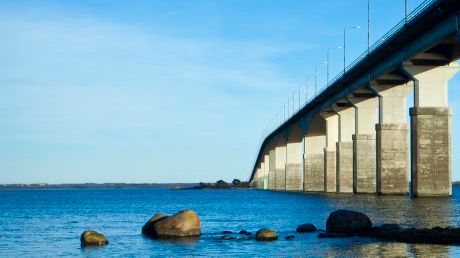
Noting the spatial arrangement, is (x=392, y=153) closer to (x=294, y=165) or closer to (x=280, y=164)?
(x=294, y=165)

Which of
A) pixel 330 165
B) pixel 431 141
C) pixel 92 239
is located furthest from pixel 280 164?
pixel 92 239

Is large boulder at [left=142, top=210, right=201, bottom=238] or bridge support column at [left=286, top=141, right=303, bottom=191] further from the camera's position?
bridge support column at [left=286, top=141, right=303, bottom=191]

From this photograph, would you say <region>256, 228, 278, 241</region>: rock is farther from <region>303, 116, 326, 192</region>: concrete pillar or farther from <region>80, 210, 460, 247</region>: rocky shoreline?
<region>303, 116, 326, 192</region>: concrete pillar

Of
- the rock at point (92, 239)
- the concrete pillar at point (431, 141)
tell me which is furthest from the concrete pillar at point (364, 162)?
the rock at point (92, 239)

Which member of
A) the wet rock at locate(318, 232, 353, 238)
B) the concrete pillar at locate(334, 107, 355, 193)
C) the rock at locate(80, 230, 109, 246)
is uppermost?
Answer: the concrete pillar at locate(334, 107, 355, 193)

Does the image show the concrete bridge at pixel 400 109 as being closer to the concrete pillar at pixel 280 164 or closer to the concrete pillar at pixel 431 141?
the concrete pillar at pixel 431 141

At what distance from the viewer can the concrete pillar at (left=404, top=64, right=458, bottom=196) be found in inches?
2242

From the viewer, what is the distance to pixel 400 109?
69375mm

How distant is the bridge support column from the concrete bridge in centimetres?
3596

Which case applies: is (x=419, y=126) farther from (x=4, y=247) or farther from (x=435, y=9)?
(x=4, y=247)

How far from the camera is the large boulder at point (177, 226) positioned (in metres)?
32.1

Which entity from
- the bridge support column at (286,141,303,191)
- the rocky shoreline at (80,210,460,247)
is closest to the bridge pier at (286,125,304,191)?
the bridge support column at (286,141,303,191)

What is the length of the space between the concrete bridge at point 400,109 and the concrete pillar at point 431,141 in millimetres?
78

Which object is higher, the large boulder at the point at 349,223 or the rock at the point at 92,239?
the large boulder at the point at 349,223
